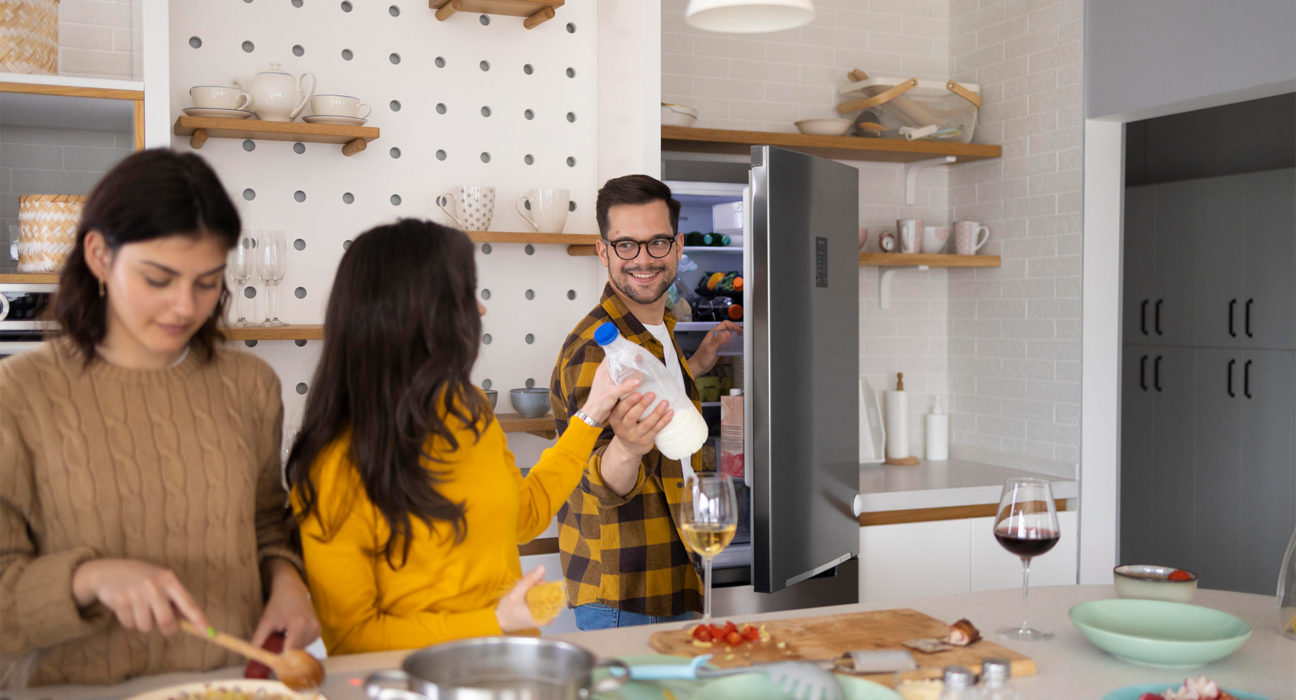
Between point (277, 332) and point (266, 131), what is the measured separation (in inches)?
20.5

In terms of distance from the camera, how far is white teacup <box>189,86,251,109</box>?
2746mm

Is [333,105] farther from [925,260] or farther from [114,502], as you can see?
[925,260]

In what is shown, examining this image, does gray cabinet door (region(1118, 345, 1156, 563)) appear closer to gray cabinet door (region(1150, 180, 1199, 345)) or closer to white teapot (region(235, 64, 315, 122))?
gray cabinet door (region(1150, 180, 1199, 345))

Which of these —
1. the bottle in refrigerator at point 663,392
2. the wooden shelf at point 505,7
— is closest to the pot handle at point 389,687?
the bottle in refrigerator at point 663,392

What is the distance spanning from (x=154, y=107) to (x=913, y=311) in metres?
2.89

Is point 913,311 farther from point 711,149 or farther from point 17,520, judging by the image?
point 17,520

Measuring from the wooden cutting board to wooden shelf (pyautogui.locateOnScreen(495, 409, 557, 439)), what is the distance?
147cm

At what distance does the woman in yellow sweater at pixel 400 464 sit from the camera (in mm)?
1395

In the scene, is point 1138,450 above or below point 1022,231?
below

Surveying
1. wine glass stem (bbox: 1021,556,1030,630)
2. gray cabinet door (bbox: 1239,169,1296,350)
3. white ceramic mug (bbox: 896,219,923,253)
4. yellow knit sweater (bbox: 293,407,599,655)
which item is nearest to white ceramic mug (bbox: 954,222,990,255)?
white ceramic mug (bbox: 896,219,923,253)

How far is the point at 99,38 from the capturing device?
9.52 ft

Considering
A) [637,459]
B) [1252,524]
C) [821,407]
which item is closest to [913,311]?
[821,407]

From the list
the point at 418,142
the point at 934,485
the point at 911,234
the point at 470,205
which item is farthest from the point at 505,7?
the point at 934,485

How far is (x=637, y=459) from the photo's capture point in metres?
2.06
